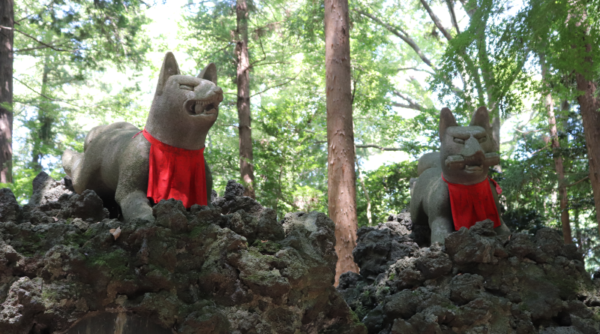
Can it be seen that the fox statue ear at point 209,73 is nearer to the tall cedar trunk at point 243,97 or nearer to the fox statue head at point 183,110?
the fox statue head at point 183,110

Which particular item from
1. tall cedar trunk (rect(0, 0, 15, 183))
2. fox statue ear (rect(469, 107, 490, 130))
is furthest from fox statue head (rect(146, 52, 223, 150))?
tall cedar trunk (rect(0, 0, 15, 183))

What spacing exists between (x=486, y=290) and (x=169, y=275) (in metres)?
2.47

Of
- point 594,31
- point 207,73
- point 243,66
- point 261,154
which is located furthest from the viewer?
point 261,154

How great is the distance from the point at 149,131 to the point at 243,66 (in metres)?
6.14

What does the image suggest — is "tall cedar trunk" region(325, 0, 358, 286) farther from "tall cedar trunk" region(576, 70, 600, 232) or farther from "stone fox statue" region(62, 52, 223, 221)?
"tall cedar trunk" region(576, 70, 600, 232)

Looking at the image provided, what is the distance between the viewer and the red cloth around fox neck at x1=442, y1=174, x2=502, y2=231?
4.56 meters

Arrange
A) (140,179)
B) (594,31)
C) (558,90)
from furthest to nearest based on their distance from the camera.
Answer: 1. (558,90)
2. (594,31)
3. (140,179)

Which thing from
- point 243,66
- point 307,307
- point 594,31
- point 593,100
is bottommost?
point 307,307

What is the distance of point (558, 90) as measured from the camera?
674 centimetres

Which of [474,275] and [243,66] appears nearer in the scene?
[474,275]

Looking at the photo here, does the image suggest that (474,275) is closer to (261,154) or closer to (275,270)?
(275,270)

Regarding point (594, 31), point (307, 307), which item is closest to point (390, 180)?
point (594, 31)

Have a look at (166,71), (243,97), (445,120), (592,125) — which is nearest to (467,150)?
(445,120)

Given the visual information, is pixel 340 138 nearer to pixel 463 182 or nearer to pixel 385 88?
pixel 463 182
